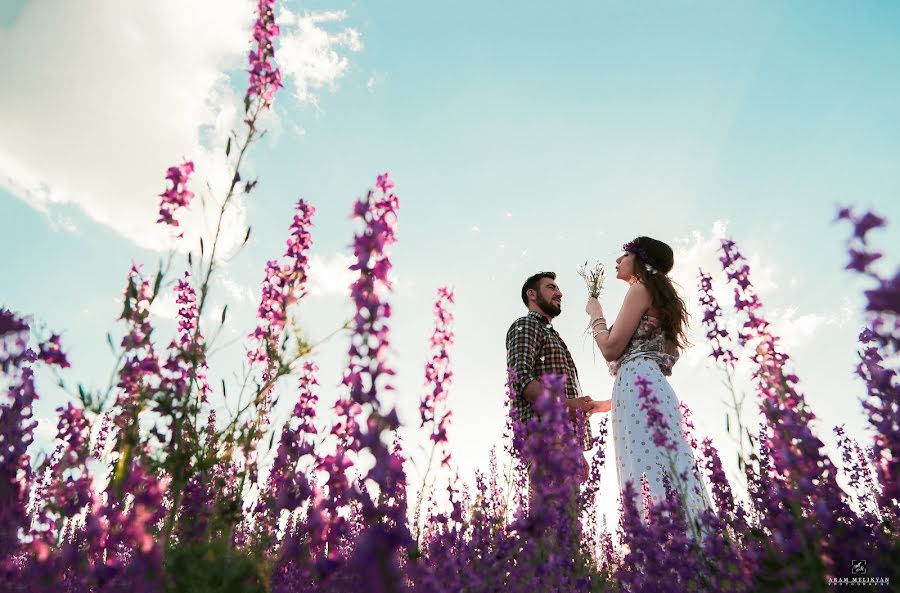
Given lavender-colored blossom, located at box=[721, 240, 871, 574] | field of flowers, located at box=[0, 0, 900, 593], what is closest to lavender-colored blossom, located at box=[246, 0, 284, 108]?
field of flowers, located at box=[0, 0, 900, 593]

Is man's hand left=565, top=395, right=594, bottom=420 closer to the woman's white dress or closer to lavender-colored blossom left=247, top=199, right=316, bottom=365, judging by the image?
the woman's white dress

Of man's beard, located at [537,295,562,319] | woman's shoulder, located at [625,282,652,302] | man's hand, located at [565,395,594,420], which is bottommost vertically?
man's hand, located at [565,395,594,420]

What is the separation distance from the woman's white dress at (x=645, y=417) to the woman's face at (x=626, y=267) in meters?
0.50

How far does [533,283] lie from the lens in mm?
5309

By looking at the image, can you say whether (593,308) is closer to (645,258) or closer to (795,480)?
(645,258)

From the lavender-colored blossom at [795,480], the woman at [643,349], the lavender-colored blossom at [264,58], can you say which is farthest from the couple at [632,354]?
the lavender-colored blossom at [264,58]

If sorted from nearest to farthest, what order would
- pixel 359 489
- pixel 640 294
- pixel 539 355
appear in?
pixel 359 489 < pixel 640 294 < pixel 539 355

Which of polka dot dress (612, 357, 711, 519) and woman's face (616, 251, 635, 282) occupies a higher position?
woman's face (616, 251, 635, 282)

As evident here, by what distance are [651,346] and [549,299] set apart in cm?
105

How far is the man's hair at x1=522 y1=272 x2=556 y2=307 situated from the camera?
5.29 meters

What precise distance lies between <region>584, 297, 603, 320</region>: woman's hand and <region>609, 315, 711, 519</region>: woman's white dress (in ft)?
1.50

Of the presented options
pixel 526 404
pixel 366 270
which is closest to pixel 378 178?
pixel 366 270

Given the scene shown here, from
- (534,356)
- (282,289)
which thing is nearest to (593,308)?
(534,356)

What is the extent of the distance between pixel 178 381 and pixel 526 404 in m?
2.69
